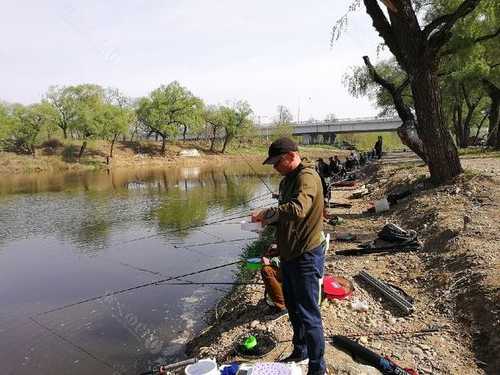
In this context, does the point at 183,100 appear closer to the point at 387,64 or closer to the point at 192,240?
the point at 387,64

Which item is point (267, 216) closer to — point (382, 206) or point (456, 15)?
point (382, 206)

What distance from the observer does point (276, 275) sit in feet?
19.0

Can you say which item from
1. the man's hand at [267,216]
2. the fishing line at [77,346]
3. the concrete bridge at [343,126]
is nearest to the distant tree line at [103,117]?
the concrete bridge at [343,126]

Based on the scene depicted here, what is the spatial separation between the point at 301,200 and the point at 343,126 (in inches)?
2920

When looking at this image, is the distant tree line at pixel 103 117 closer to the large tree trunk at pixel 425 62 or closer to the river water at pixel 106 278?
the river water at pixel 106 278

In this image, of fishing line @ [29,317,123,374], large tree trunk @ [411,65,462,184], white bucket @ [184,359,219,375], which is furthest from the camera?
large tree trunk @ [411,65,462,184]

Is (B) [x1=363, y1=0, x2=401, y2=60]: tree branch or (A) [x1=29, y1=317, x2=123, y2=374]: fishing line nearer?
(A) [x1=29, y1=317, x2=123, y2=374]: fishing line

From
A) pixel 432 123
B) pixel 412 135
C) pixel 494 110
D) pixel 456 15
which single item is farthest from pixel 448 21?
pixel 494 110

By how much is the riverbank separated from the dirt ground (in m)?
43.0

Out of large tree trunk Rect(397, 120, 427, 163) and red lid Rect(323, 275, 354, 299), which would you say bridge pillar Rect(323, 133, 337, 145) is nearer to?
large tree trunk Rect(397, 120, 427, 163)

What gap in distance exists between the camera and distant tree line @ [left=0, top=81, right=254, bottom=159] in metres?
51.8

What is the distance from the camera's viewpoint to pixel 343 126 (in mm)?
75188

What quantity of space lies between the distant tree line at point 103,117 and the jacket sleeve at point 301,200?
5400 cm

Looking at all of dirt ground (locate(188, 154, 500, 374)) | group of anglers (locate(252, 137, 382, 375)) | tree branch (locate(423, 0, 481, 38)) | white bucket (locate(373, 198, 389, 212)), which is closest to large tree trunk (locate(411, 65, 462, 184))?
tree branch (locate(423, 0, 481, 38))
